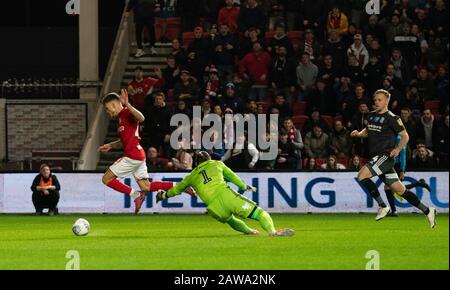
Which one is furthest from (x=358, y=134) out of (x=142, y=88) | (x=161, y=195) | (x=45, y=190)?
(x=142, y=88)

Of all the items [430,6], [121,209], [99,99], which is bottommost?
[121,209]

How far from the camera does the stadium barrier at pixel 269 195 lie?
84.3 feet

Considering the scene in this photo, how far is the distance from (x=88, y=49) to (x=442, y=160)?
9626mm


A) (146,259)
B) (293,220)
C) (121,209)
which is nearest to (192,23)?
(121,209)

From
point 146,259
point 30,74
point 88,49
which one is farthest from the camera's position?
point 30,74

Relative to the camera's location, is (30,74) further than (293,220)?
Yes

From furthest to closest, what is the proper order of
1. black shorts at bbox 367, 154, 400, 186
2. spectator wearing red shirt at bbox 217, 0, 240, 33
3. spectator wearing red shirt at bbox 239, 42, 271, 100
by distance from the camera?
1. spectator wearing red shirt at bbox 217, 0, 240, 33
2. spectator wearing red shirt at bbox 239, 42, 271, 100
3. black shorts at bbox 367, 154, 400, 186

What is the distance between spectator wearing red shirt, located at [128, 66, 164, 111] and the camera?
28984 mm

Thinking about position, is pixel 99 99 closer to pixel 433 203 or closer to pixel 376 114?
pixel 433 203

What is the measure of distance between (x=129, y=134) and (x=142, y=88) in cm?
945

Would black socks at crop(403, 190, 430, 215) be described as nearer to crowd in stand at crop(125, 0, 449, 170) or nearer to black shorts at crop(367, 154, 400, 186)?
black shorts at crop(367, 154, 400, 186)

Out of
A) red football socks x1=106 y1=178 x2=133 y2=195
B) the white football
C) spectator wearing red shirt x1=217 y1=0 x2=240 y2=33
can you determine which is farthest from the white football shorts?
spectator wearing red shirt x1=217 y1=0 x2=240 y2=33

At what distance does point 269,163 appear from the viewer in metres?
26.7

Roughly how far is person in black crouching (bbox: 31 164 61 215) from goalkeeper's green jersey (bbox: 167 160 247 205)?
8142mm
